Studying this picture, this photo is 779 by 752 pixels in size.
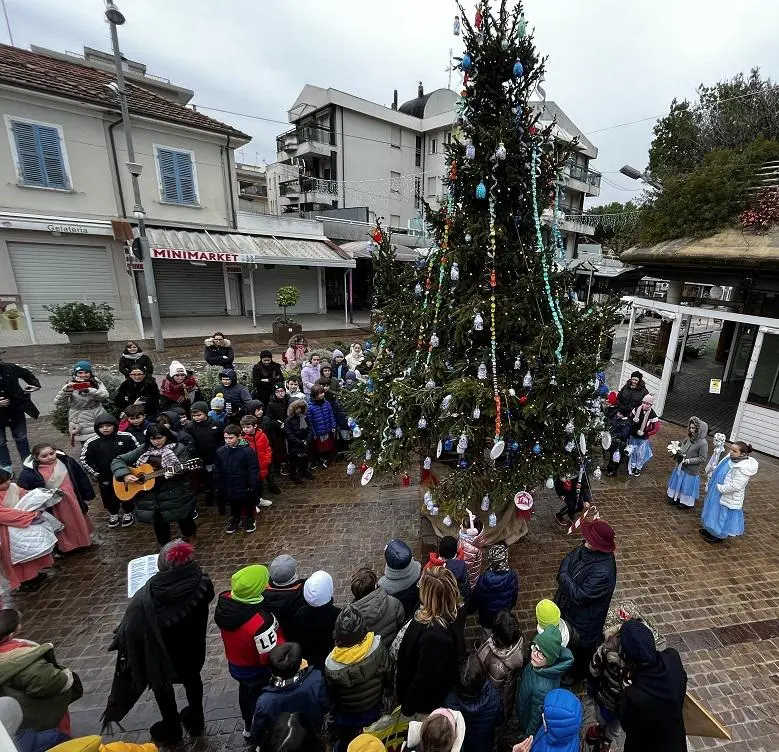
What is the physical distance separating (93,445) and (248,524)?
226 centimetres

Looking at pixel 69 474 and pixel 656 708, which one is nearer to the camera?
pixel 656 708

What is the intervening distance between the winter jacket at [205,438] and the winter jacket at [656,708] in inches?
210

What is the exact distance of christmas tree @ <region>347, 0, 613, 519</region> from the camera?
4082 millimetres

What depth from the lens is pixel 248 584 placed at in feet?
9.50

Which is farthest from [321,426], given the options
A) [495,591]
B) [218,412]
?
[495,591]

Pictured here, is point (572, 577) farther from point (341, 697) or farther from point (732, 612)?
point (732, 612)

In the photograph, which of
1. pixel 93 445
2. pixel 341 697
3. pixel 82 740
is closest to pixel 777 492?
pixel 341 697

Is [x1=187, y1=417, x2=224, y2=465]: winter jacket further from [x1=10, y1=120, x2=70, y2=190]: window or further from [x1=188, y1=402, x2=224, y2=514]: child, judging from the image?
[x1=10, y1=120, x2=70, y2=190]: window

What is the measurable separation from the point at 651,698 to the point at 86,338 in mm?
16425

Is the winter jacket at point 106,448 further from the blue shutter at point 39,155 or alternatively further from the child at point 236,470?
the blue shutter at point 39,155

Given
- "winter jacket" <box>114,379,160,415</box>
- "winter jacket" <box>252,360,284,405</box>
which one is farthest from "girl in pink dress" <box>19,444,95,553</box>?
"winter jacket" <box>252,360,284,405</box>

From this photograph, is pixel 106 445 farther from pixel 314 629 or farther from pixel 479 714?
pixel 479 714

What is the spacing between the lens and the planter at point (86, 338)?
13642mm

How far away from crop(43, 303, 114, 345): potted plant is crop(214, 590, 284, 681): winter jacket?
14151 mm
